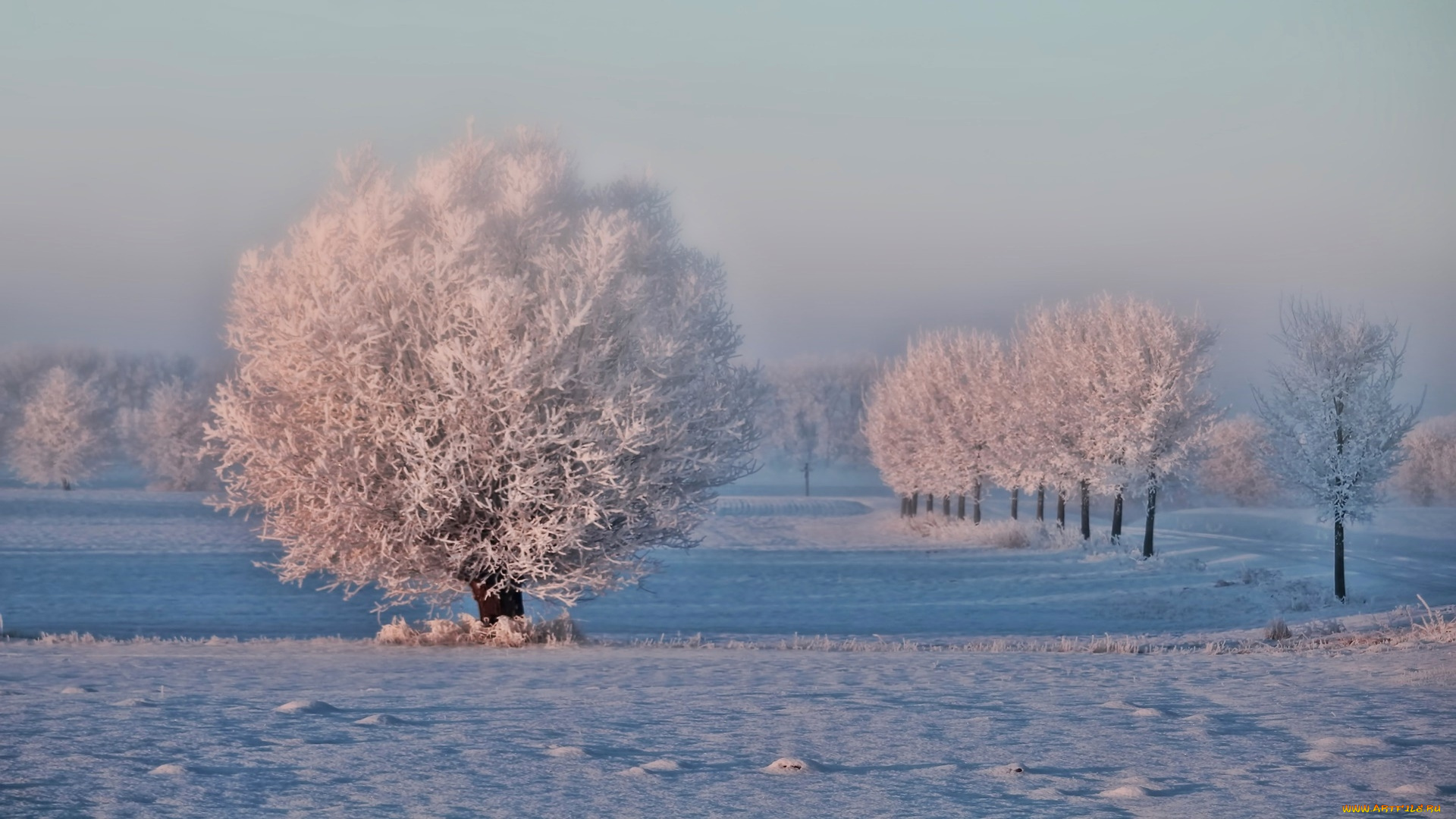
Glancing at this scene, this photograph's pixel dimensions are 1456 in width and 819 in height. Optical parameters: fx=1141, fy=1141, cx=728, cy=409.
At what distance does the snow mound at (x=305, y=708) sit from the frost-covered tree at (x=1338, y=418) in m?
28.4

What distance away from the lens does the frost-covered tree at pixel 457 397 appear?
14.1 m

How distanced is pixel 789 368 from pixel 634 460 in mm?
112769

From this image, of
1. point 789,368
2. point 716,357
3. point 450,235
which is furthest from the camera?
point 789,368

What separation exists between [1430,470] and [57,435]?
329ft

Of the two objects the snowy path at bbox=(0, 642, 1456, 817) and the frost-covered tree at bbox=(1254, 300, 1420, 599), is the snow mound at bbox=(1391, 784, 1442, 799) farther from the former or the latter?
the frost-covered tree at bbox=(1254, 300, 1420, 599)

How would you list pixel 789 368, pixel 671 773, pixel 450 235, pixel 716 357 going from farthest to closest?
pixel 789 368 → pixel 716 357 → pixel 450 235 → pixel 671 773

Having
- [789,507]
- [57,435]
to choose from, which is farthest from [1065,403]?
[57,435]

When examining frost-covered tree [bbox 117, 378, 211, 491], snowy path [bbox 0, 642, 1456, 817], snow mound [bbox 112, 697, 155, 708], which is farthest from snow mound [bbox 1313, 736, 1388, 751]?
frost-covered tree [bbox 117, 378, 211, 491]

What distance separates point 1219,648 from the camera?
55.0 feet

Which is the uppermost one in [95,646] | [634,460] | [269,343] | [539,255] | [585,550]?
[539,255]

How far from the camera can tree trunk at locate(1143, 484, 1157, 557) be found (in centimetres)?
3941

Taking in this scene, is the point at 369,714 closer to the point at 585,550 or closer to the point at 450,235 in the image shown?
the point at 585,550

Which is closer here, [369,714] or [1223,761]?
[1223,761]

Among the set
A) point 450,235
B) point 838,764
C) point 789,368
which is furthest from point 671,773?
point 789,368
